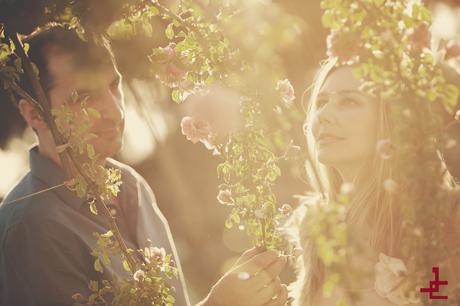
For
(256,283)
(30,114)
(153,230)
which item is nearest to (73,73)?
(30,114)

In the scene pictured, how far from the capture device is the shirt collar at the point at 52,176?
3.21 meters

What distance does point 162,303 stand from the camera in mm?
2428

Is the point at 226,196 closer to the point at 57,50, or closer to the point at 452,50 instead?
the point at 452,50

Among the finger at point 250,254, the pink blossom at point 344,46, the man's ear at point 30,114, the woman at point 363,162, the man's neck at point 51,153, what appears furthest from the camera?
the man's neck at point 51,153

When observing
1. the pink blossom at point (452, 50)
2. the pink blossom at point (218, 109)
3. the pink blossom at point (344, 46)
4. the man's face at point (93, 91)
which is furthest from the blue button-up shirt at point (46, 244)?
the pink blossom at point (452, 50)

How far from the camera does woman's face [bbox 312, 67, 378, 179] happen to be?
275 cm

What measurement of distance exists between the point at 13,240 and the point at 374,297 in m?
1.78

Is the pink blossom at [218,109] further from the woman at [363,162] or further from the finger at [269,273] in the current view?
the finger at [269,273]

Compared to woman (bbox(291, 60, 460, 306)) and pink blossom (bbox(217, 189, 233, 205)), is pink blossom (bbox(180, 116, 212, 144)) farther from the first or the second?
woman (bbox(291, 60, 460, 306))

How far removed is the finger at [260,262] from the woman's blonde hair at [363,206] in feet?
0.92

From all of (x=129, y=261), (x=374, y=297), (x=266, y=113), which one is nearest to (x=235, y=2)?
(x=266, y=113)

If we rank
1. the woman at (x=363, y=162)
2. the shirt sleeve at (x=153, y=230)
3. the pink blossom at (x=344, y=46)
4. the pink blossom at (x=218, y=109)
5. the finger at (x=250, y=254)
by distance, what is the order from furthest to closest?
the shirt sleeve at (x=153, y=230), the woman at (x=363, y=162), the finger at (x=250, y=254), the pink blossom at (x=218, y=109), the pink blossom at (x=344, y=46)

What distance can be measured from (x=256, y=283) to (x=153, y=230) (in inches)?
53.3

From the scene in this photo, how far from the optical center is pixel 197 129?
100 inches
